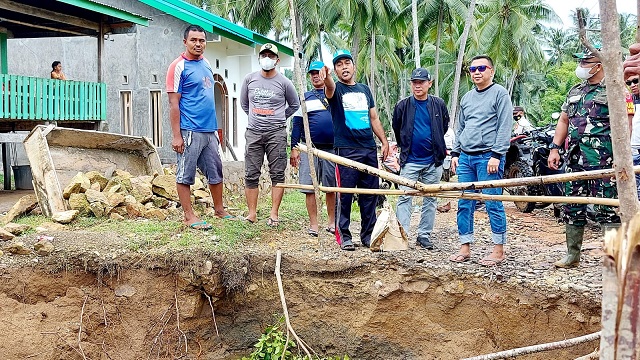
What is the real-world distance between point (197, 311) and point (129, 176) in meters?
2.82

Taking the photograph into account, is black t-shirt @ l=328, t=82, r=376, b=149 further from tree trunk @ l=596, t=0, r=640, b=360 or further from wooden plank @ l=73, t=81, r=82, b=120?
wooden plank @ l=73, t=81, r=82, b=120

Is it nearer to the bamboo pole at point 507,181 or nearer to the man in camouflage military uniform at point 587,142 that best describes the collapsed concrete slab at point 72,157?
the bamboo pole at point 507,181

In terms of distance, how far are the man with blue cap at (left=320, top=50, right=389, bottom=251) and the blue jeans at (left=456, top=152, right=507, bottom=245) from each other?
2.70 feet

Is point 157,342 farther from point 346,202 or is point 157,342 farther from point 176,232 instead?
point 346,202

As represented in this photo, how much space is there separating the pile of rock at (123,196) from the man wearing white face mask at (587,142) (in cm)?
432

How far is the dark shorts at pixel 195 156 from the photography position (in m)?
6.07

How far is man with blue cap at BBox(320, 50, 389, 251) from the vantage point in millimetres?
5625

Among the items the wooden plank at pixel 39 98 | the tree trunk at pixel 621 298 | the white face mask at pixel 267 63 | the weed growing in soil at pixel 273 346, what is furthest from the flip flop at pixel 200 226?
the wooden plank at pixel 39 98

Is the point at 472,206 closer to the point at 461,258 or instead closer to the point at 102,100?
the point at 461,258

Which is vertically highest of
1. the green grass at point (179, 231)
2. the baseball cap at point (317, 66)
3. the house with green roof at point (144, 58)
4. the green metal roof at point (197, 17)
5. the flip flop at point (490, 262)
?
the green metal roof at point (197, 17)

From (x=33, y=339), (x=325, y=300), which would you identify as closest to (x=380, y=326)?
(x=325, y=300)

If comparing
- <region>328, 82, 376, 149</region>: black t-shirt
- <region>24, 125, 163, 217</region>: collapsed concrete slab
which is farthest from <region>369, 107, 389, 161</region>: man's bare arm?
<region>24, 125, 163, 217</region>: collapsed concrete slab

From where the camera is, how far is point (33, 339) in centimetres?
524

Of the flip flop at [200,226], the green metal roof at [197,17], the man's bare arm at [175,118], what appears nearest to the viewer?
the man's bare arm at [175,118]
